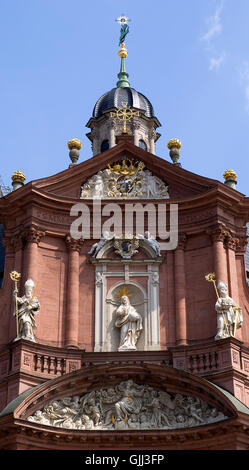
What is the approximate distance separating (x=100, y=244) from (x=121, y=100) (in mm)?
10360

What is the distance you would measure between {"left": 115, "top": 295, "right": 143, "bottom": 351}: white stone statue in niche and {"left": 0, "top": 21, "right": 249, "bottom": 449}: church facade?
0.03 m

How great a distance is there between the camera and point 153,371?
2031 centimetres

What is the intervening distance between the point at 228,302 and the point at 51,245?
500 centimetres

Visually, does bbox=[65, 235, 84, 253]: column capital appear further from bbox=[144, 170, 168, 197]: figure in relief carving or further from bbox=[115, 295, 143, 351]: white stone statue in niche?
bbox=[144, 170, 168, 197]: figure in relief carving

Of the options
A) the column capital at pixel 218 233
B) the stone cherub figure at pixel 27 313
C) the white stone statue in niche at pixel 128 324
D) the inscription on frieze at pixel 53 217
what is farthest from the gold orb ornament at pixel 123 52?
the stone cherub figure at pixel 27 313

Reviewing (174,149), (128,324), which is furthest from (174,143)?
(128,324)

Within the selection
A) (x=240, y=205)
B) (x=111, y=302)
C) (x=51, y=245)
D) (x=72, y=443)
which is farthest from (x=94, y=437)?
(x=240, y=205)

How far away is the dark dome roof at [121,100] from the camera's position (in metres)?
31.6

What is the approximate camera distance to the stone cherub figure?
2067 cm

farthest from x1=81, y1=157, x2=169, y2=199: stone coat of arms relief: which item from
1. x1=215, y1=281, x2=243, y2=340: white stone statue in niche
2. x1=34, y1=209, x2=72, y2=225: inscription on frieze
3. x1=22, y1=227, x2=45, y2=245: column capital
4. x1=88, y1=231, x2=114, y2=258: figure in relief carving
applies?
x1=215, y1=281, x2=243, y2=340: white stone statue in niche

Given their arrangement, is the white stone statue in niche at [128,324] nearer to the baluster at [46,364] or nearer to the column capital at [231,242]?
the baluster at [46,364]

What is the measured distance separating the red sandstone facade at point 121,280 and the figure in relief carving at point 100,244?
25cm

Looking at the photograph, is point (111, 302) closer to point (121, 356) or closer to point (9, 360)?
point (121, 356)

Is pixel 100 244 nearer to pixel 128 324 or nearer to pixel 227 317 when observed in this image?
pixel 128 324
